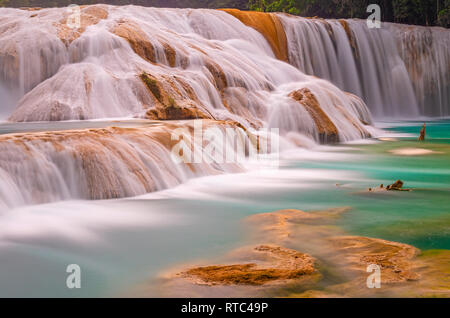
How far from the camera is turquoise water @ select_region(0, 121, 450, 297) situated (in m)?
4.21

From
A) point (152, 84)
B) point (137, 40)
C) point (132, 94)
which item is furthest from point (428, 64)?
point (132, 94)

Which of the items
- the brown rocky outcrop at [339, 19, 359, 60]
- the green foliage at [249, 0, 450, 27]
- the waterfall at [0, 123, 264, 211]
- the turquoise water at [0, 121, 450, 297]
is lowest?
the turquoise water at [0, 121, 450, 297]

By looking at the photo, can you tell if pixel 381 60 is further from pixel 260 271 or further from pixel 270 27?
pixel 260 271

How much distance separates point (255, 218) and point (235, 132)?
462 centimetres

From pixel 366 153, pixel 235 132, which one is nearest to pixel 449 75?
pixel 366 153

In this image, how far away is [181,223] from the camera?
5730mm

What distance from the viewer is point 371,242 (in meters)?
4.87

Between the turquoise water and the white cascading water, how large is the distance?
14172 millimetres

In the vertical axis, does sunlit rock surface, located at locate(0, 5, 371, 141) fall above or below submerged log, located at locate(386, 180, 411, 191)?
above

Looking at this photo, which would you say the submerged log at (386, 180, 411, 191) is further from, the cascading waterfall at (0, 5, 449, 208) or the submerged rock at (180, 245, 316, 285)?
the submerged rock at (180, 245, 316, 285)

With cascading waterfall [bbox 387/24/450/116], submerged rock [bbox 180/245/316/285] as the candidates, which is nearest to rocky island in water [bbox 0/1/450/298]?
submerged rock [bbox 180/245/316/285]

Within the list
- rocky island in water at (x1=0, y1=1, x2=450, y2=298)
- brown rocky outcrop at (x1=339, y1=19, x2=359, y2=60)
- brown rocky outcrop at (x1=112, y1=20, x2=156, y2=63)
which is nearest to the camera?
rocky island in water at (x1=0, y1=1, x2=450, y2=298)

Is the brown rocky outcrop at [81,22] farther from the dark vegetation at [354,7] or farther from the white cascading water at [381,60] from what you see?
the dark vegetation at [354,7]

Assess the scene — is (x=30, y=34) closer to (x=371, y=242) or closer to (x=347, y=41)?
(x=371, y=242)
